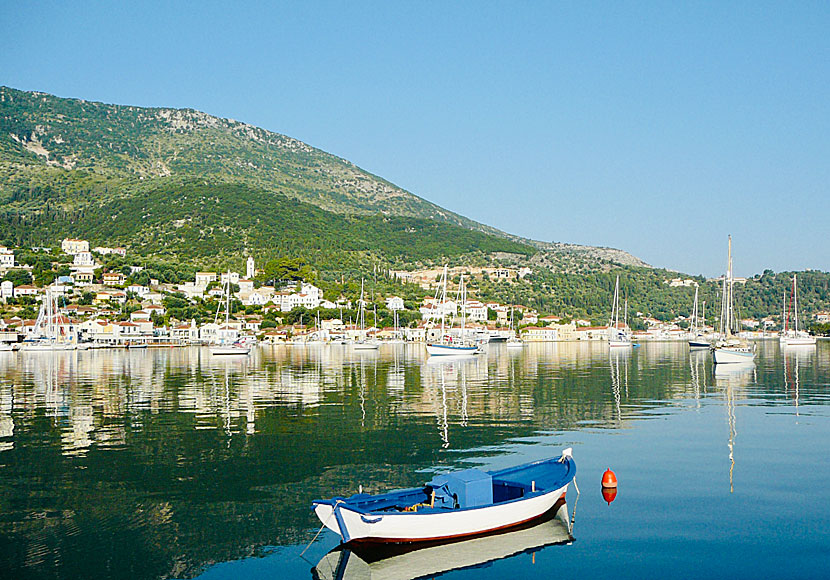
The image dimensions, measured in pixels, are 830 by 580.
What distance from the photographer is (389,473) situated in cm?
1716

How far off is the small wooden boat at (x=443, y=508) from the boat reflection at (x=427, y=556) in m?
0.18

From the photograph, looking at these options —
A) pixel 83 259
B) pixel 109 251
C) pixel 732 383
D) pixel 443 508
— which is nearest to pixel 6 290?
pixel 83 259

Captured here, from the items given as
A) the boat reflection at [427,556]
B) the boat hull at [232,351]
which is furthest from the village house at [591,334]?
the boat reflection at [427,556]

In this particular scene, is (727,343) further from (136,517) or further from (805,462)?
(136,517)

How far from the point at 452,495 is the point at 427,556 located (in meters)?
1.22

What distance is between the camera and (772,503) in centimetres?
1527

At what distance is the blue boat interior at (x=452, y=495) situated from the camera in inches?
497

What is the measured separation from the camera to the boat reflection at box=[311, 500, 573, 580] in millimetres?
11672

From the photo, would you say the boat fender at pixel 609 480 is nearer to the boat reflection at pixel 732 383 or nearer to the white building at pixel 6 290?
the boat reflection at pixel 732 383

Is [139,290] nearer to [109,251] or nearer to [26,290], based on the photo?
[26,290]

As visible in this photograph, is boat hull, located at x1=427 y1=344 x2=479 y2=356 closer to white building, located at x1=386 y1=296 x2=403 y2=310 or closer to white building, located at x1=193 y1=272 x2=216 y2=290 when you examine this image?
white building, located at x1=386 y1=296 x2=403 y2=310

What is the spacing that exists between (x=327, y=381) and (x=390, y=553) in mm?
29942

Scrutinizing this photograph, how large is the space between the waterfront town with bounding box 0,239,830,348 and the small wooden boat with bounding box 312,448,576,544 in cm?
8501

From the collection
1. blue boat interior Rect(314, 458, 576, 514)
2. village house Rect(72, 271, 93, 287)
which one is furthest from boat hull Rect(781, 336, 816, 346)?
village house Rect(72, 271, 93, 287)
